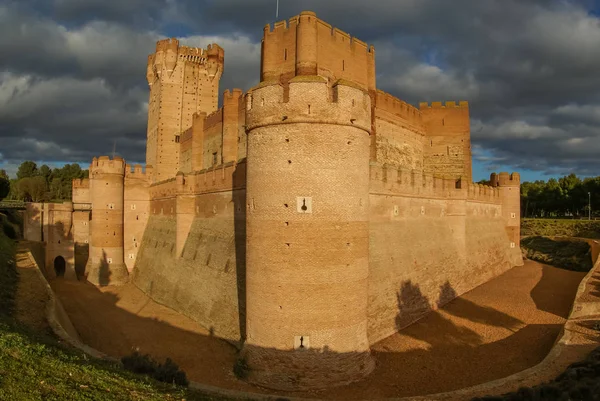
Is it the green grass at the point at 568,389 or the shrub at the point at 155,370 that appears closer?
the green grass at the point at 568,389

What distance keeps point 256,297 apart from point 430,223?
11398 millimetres

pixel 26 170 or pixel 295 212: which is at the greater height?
pixel 26 170

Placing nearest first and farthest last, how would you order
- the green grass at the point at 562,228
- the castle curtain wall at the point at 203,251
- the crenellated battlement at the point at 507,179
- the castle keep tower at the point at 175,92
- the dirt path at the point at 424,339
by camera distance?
1. the dirt path at the point at 424,339
2. the castle curtain wall at the point at 203,251
3. the crenellated battlement at the point at 507,179
4. the castle keep tower at the point at 175,92
5. the green grass at the point at 562,228

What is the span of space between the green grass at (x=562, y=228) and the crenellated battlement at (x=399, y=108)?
23.3 m

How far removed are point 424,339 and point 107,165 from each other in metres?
23.8

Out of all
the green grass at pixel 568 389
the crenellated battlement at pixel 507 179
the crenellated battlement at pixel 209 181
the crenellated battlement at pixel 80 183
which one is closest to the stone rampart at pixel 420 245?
the crenellated battlement at pixel 507 179

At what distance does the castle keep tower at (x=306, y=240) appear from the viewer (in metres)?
11.2

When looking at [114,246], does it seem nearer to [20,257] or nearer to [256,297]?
[20,257]

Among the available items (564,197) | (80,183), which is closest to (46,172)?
(80,183)

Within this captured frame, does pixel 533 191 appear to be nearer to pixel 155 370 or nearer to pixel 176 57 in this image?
pixel 176 57

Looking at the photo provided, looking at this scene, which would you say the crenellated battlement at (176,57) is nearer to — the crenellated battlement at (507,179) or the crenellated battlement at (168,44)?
the crenellated battlement at (168,44)

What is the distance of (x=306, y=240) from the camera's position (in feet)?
37.1

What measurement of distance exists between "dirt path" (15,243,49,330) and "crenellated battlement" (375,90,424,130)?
17.9m

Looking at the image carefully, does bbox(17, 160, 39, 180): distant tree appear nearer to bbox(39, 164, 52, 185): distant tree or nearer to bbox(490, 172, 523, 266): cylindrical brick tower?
bbox(39, 164, 52, 185): distant tree
